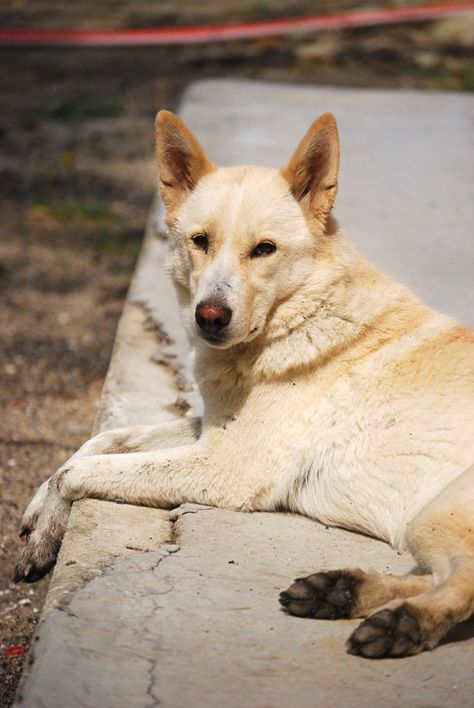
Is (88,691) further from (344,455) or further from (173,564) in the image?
(344,455)

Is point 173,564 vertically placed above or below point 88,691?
below

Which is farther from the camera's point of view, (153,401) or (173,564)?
(153,401)

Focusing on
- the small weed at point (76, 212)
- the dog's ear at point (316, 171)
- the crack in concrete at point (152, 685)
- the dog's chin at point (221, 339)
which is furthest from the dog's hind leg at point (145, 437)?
the small weed at point (76, 212)

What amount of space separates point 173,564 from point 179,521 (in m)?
0.29

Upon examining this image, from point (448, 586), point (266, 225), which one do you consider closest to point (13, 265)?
point (266, 225)

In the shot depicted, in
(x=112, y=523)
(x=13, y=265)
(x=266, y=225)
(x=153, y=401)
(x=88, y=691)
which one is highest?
(x=266, y=225)

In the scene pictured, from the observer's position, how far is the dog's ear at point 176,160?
11.7 feet

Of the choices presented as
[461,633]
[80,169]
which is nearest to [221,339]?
[461,633]

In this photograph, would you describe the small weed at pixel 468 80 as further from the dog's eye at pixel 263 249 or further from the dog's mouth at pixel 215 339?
the dog's mouth at pixel 215 339

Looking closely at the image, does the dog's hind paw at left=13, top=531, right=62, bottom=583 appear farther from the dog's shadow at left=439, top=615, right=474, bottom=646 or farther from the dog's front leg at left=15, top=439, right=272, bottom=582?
the dog's shadow at left=439, top=615, right=474, bottom=646

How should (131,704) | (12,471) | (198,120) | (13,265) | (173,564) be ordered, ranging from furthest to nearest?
1. (198,120)
2. (13,265)
3. (12,471)
4. (173,564)
5. (131,704)

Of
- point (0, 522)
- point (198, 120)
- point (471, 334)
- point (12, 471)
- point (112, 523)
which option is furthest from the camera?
point (198, 120)

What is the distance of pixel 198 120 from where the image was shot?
7.86 m

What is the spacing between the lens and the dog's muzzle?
316 cm
